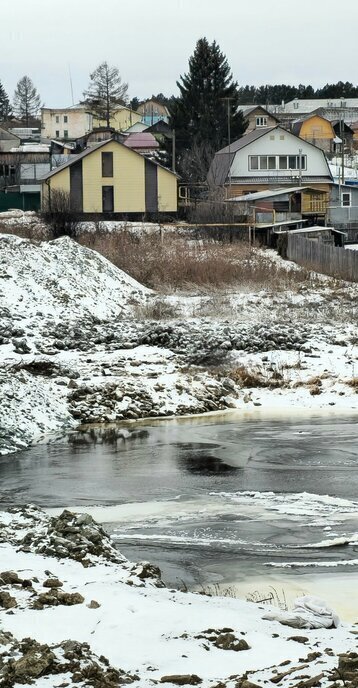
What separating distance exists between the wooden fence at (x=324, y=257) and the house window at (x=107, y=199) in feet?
59.1

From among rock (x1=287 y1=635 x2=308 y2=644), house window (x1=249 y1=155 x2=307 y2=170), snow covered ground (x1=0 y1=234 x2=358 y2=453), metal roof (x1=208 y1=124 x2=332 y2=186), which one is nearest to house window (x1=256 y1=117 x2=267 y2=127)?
metal roof (x1=208 y1=124 x2=332 y2=186)

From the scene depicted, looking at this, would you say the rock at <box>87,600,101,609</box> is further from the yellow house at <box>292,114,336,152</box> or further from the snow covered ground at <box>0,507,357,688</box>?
the yellow house at <box>292,114,336,152</box>

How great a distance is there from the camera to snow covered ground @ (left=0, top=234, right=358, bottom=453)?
23.7 m

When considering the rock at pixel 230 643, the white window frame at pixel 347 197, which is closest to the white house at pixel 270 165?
the white window frame at pixel 347 197

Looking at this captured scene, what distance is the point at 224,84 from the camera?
80875 mm

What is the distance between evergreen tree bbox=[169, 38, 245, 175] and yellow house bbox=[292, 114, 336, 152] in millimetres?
13831

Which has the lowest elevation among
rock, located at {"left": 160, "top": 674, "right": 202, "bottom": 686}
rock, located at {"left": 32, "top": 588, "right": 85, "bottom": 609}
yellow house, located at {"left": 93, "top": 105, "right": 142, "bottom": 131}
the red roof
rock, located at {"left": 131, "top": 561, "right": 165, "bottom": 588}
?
rock, located at {"left": 131, "top": 561, "right": 165, "bottom": 588}

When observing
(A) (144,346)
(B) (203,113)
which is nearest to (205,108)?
(B) (203,113)

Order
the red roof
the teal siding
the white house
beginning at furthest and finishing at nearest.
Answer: the red roof → the teal siding → the white house

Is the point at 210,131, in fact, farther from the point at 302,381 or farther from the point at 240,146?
the point at 302,381

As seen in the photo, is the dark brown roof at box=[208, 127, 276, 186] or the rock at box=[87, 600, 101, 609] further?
the dark brown roof at box=[208, 127, 276, 186]

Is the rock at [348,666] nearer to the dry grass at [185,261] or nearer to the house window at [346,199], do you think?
the dry grass at [185,261]

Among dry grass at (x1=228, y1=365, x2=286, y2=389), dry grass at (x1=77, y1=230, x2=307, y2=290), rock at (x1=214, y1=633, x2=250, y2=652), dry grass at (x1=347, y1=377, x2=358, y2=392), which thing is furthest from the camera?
dry grass at (x1=77, y1=230, x2=307, y2=290)

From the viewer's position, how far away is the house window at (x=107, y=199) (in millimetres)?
63375
